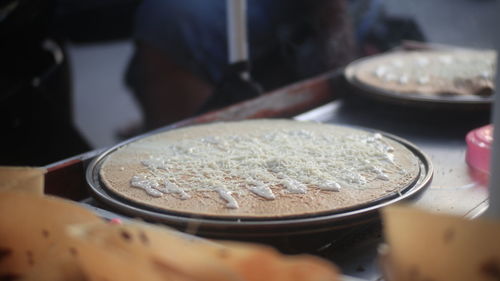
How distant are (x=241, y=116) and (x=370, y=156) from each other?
0.49 m

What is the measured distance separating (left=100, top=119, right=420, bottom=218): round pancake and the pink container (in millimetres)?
173

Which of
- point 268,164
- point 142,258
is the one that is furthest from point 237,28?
point 142,258

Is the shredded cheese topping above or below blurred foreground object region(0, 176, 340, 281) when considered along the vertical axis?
below

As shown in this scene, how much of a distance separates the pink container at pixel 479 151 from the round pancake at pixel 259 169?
0.17 metres

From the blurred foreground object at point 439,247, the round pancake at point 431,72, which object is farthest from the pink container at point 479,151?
the blurred foreground object at point 439,247

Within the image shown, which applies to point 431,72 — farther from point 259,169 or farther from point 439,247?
point 439,247

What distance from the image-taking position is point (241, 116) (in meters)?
1.65

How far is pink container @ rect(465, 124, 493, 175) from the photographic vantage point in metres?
1.31

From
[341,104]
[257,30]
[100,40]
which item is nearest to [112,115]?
Answer: [100,40]

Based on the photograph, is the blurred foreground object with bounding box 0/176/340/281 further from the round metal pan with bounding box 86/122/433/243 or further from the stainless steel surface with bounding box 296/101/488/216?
the stainless steel surface with bounding box 296/101/488/216

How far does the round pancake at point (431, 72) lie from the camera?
1745 millimetres

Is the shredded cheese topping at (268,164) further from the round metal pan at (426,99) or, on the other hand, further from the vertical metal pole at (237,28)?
the vertical metal pole at (237,28)

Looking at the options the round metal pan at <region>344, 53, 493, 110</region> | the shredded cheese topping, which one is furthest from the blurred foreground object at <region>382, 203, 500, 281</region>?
the round metal pan at <region>344, 53, 493, 110</region>

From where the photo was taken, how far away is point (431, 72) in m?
1.94
